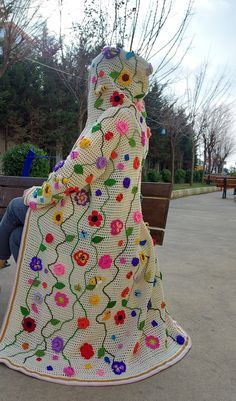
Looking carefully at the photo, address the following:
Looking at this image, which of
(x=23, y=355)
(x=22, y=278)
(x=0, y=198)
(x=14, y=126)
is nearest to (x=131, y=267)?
(x=22, y=278)

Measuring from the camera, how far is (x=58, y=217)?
1.89m

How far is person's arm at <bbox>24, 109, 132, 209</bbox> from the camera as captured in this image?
A: 1.78 metres

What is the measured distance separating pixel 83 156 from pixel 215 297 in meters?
1.90

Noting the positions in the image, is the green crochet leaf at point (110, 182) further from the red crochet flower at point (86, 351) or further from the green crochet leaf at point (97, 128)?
the red crochet flower at point (86, 351)

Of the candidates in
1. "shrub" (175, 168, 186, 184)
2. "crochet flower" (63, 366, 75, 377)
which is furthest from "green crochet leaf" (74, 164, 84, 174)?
"shrub" (175, 168, 186, 184)

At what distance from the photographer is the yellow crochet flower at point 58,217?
189cm

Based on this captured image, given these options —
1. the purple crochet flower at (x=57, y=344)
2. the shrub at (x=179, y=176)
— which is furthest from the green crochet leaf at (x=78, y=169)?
the shrub at (x=179, y=176)

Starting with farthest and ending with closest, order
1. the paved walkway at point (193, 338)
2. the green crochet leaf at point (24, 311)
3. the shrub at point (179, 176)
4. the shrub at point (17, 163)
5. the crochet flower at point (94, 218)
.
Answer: the shrub at point (179, 176) → the shrub at point (17, 163) → the green crochet leaf at point (24, 311) → the crochet flower at point (94, 218) → the paved walkway at point (193, 338)

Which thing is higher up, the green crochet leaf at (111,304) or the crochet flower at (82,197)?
the crochet flower at (82,197)

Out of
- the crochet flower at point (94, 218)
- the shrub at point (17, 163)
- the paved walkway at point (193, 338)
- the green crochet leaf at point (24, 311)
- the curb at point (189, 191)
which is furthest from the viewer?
the curb at point (189, 191)

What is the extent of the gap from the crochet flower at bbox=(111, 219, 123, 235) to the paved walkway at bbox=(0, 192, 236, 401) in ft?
2.38

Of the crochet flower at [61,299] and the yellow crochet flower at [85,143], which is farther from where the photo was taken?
the crochet flower at [61,299]

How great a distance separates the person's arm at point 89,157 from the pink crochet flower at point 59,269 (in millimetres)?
327

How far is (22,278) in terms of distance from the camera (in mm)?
1980
